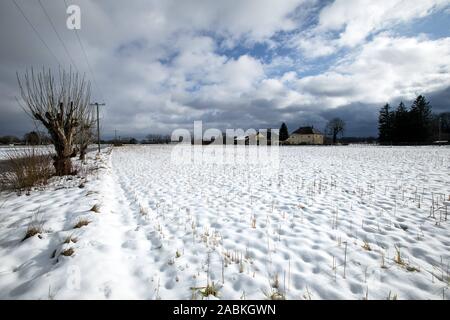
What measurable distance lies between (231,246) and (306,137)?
3434 inches

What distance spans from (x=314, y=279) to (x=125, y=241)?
3.32 m

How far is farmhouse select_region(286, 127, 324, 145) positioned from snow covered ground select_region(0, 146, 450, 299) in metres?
80.4

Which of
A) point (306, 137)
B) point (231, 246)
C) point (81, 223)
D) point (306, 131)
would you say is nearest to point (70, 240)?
point (81, 223)

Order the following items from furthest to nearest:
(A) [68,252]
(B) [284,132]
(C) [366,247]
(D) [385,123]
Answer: (B) [284,132]
(D) [385,123]
(C) [366,247]
(A) [68,252]

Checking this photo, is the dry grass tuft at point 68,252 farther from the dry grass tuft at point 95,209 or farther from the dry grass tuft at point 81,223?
the dry grass tuft at point 95,209

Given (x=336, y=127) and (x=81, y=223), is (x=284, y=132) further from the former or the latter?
(x=81, y=223)

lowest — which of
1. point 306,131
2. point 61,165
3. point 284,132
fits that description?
point 61,165

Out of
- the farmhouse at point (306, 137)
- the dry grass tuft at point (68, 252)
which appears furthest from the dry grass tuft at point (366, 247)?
the farmhouse at point (306, 137)

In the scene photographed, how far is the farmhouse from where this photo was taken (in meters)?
83.8

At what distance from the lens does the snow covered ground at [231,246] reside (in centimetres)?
272

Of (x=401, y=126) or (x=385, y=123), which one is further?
(x=385, y=123)

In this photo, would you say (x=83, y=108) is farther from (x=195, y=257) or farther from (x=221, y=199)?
(x=195, y=257)

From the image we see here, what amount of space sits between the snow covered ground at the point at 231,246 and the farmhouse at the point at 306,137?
80406mm

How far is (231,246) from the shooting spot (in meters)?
3.81
